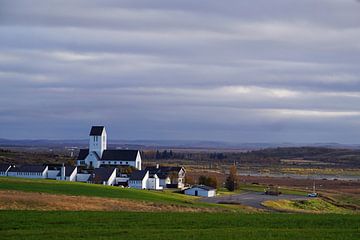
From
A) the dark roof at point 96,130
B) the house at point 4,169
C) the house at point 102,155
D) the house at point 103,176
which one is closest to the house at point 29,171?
the house at point 4,169

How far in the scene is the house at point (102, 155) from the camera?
4397 inches

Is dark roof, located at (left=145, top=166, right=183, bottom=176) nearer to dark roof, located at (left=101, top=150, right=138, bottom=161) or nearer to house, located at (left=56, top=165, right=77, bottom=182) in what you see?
dark roof, located at (left=101, top=150, right=138, bottom=161)

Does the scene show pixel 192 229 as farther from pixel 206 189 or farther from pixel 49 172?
pixel 49 172

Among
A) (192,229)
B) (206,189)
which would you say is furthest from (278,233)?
(206,189)

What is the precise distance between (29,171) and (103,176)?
1250 cm

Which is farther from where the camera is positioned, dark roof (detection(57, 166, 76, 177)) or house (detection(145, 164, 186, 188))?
house (detection(145, 164, 186, 188))

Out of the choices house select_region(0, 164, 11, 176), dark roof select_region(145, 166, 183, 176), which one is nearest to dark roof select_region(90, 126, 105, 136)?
dark roof select_region(145, 166, 183, 176)

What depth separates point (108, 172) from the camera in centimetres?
9619

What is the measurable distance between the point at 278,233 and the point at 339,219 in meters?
8.53

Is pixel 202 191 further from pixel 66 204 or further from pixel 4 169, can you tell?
pixel 66 204

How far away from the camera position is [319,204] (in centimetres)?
7725

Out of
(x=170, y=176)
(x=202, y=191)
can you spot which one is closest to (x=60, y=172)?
(x=170, y=176)

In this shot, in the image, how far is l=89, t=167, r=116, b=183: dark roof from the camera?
311 ft

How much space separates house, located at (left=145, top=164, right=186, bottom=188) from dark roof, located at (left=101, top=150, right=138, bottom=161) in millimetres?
8230
